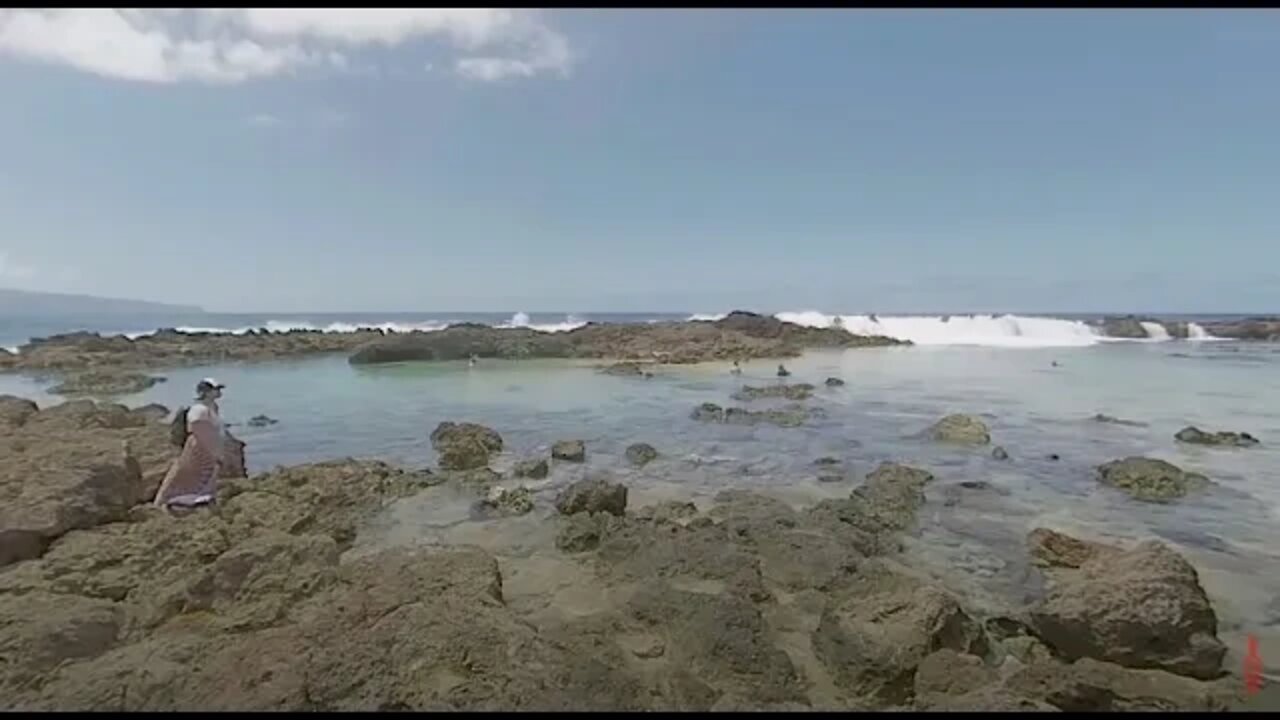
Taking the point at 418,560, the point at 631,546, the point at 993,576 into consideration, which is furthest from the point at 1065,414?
the point at 418,560

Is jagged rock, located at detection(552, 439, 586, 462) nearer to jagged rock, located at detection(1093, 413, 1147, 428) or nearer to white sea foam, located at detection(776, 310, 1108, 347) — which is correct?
jagged rock, located at detection(1093, 413, 1147, 428)

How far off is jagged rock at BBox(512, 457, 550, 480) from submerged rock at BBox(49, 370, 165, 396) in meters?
16.8

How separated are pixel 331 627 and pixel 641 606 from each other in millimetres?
2188

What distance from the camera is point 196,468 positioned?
316 inches

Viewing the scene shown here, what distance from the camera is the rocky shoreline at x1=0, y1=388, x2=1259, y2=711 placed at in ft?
13.2

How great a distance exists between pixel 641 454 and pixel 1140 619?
25.9 ft

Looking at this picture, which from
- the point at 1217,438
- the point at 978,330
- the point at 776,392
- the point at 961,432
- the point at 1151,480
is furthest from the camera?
the point at 978,330

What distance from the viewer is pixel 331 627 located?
4.50m

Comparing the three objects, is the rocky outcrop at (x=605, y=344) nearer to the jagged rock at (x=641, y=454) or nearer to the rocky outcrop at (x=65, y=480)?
the jagged rock at (x=641, y=454)

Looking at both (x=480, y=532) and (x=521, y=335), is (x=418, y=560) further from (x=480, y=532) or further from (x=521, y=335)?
(x=521, y=335)

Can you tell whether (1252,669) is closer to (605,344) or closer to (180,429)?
(180,429)

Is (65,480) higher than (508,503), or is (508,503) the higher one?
(65,480)

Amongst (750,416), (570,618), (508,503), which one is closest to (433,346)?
(750,416)

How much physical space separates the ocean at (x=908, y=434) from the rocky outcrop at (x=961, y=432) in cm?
41
